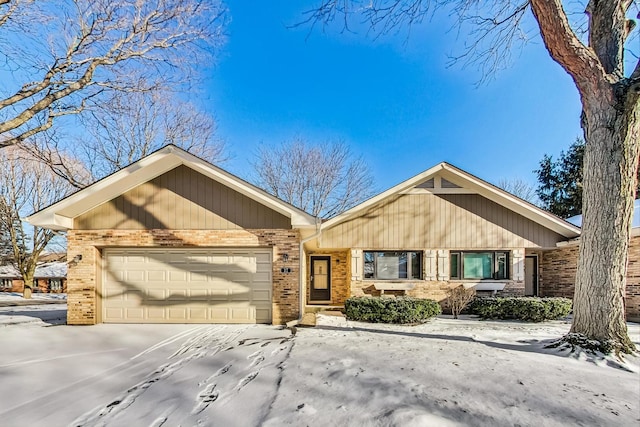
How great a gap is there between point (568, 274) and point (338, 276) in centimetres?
843

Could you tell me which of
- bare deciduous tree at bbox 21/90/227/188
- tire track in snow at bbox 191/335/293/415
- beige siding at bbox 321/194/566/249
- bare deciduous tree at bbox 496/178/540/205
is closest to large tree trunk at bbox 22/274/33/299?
bare deciduous tree at bbox 21/90/227/188

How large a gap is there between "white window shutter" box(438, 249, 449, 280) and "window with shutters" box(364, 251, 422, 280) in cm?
64

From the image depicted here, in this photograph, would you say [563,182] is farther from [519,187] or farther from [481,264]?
[481,264]

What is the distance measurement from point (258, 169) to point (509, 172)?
2029 centimetres

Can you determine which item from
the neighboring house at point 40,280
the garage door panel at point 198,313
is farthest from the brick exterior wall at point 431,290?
the neighboring house at point 40,280

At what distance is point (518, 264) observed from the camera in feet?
37.5

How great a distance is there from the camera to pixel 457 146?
62.8 feet

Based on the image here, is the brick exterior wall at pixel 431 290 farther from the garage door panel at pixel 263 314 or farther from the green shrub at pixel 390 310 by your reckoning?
the garage door panel at pixel 263 314

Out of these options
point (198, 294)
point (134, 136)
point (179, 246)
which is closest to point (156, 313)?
point (198, 294)

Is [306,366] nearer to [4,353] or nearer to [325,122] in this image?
[4,353]

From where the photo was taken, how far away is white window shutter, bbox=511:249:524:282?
37.4 feet

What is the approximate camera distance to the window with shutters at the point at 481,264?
37.8 feet

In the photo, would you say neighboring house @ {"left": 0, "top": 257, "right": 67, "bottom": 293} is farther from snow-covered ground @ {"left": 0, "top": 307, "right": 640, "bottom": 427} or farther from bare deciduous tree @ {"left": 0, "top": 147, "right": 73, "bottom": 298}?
snow-covered ground @ {"left": 0, "top": 307, "right": 640, "bottom": 427}

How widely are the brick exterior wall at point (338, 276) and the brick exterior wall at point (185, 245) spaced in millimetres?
5077
